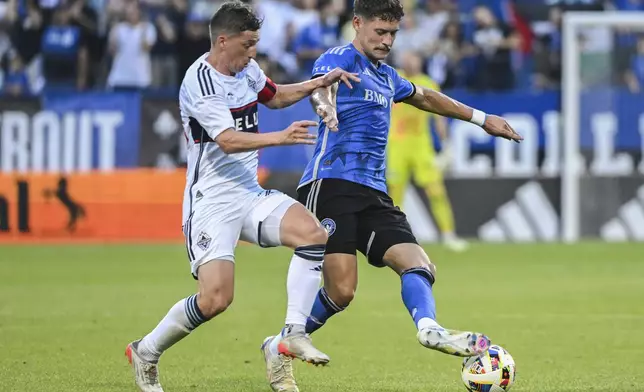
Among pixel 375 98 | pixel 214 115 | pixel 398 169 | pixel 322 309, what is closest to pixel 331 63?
pixel 375 98

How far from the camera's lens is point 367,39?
23.8ft

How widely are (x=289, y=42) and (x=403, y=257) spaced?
12851 millimetres

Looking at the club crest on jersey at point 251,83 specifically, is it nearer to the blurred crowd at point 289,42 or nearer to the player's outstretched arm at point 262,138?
the player's outstretched arm at point 262,138

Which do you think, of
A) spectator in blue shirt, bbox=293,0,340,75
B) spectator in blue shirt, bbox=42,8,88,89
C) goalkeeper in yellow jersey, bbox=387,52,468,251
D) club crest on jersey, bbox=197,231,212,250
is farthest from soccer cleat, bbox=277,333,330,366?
spectator in blue shirt, bbox=42,8,88,89

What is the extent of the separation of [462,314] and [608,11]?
10.6 metres

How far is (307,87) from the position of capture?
703cm

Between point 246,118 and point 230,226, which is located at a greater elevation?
point 246,118

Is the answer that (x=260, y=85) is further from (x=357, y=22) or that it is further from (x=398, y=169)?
(x=398, y=169)

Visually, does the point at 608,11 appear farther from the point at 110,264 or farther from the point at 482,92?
the point at 110,264

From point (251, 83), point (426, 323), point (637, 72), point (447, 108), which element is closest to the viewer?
point (426, 323)

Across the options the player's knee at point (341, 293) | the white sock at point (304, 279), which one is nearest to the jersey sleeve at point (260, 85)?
the white sock at point (304, 279)

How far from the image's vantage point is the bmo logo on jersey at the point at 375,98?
7.30m

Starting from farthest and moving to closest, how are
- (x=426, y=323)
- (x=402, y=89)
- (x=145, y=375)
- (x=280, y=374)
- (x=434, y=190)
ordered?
(x=434, y=190) < (x=402, y=89) < (x=280, y=374) < (x=145, y=375) < (x=426, y=323)

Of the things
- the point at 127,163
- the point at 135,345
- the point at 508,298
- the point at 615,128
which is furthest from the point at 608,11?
the point at 135,345
